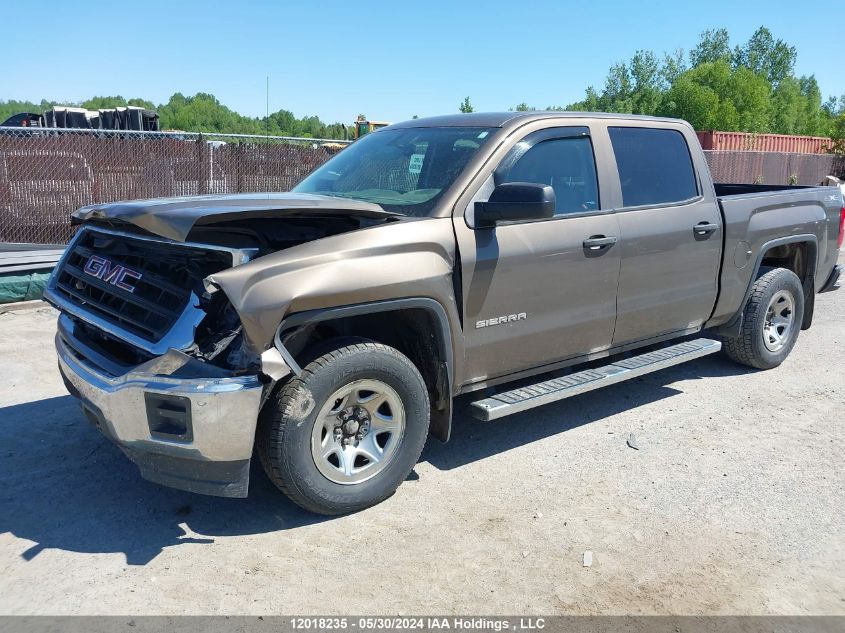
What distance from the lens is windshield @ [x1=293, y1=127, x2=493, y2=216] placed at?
4148 mm

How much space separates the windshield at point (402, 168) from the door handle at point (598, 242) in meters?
0.88

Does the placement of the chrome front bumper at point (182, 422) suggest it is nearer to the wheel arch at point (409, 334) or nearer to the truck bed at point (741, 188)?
the wheel arch at point (409, 334)

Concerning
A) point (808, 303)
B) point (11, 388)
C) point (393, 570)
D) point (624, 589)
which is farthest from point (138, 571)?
point (808, 303)

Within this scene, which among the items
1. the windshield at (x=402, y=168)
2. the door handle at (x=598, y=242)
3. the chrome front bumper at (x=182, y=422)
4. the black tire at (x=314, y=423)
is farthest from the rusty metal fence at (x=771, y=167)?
the chrome front bumper at (x=182, y=422)

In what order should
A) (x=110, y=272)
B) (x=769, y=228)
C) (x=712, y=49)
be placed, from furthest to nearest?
(x=712, y=49)
(x=769, y=228)
(x=110, y=272)

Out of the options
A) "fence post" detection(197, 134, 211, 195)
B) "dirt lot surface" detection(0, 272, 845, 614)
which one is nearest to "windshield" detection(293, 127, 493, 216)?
"dirt lot surface" detection(0, 272, 845, 614)

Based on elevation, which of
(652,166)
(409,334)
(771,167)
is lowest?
(409,334)

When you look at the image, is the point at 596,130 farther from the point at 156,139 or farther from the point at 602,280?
the point at 156,139

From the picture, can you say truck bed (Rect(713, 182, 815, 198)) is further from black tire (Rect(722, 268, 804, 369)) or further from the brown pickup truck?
the brown pickup truck

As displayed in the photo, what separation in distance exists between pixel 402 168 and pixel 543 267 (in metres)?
1.05

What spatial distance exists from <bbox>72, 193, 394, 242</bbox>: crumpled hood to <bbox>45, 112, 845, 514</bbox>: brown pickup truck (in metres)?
0.01

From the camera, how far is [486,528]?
366cm

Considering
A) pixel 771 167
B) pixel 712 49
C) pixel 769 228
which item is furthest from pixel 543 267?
pixel 712 49

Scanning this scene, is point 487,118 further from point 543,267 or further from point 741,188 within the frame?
point 741,188
